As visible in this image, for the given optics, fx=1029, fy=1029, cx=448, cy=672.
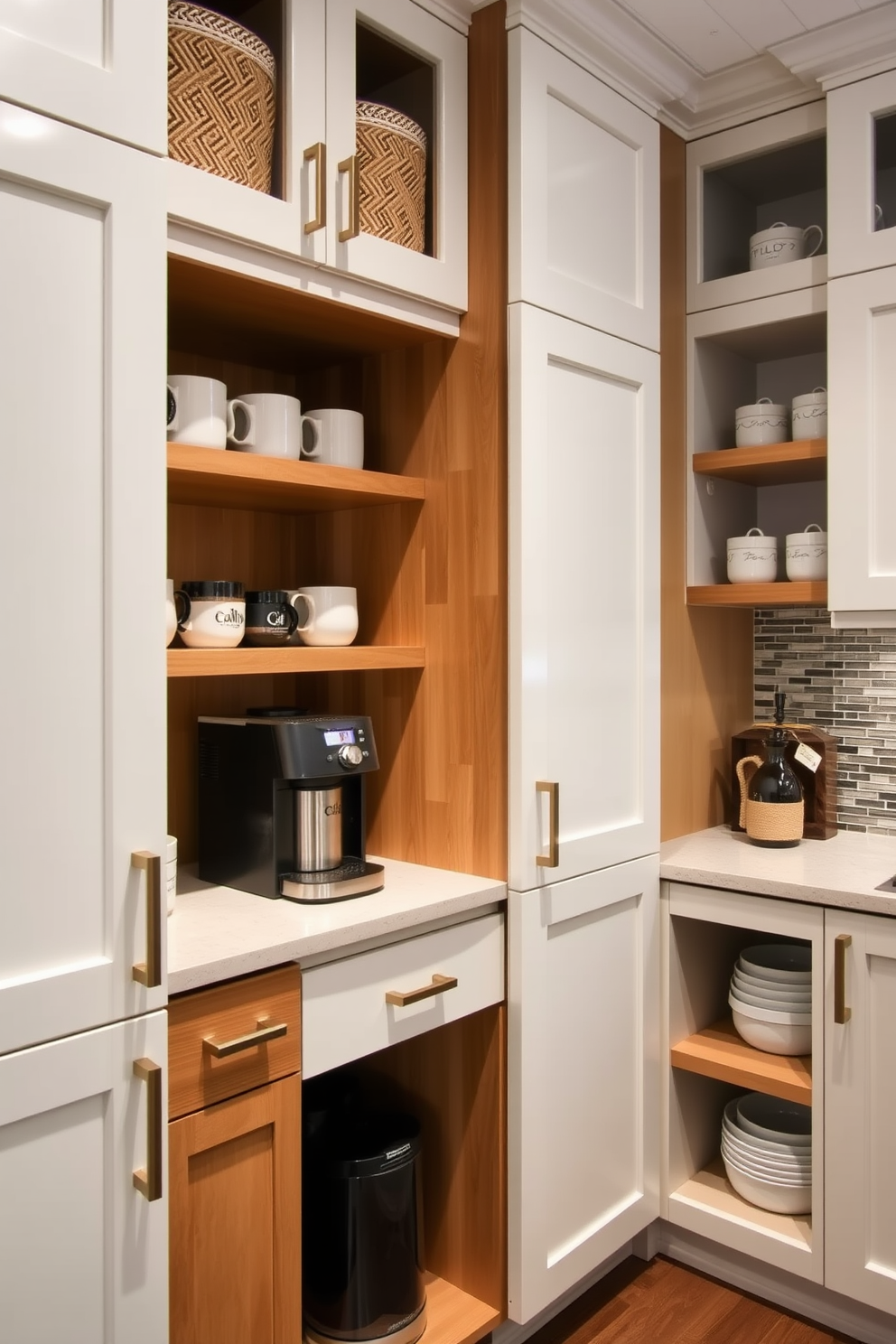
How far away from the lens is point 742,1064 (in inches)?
81.5

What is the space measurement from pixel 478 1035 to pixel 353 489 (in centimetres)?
99

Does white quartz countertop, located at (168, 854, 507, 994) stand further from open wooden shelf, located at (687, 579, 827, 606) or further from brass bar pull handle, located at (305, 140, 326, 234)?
brass bar pull handle, located at (305, 140, 326, 234)

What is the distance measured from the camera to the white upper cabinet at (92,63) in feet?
3.46

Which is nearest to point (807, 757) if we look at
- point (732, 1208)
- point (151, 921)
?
point (732, 1208)

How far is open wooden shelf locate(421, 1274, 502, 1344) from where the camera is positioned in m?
1.74

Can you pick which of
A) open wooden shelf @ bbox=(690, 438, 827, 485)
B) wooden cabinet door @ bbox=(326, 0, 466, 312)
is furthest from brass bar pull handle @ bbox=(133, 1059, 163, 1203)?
open wooden shelf @ bbox=(690, 438, 827, 485)

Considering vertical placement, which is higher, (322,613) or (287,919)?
(322,613)

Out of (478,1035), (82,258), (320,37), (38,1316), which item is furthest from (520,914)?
(320,37)

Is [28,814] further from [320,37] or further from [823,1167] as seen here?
[823,1167]

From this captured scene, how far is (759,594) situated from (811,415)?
1.28 feet

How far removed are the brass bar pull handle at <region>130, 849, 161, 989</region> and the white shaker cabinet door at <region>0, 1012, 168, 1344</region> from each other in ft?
0.19

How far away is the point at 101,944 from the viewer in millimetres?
1144

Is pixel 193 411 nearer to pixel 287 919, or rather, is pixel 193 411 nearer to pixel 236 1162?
pixel 287 919

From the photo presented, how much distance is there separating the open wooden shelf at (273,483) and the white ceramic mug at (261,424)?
4cm
